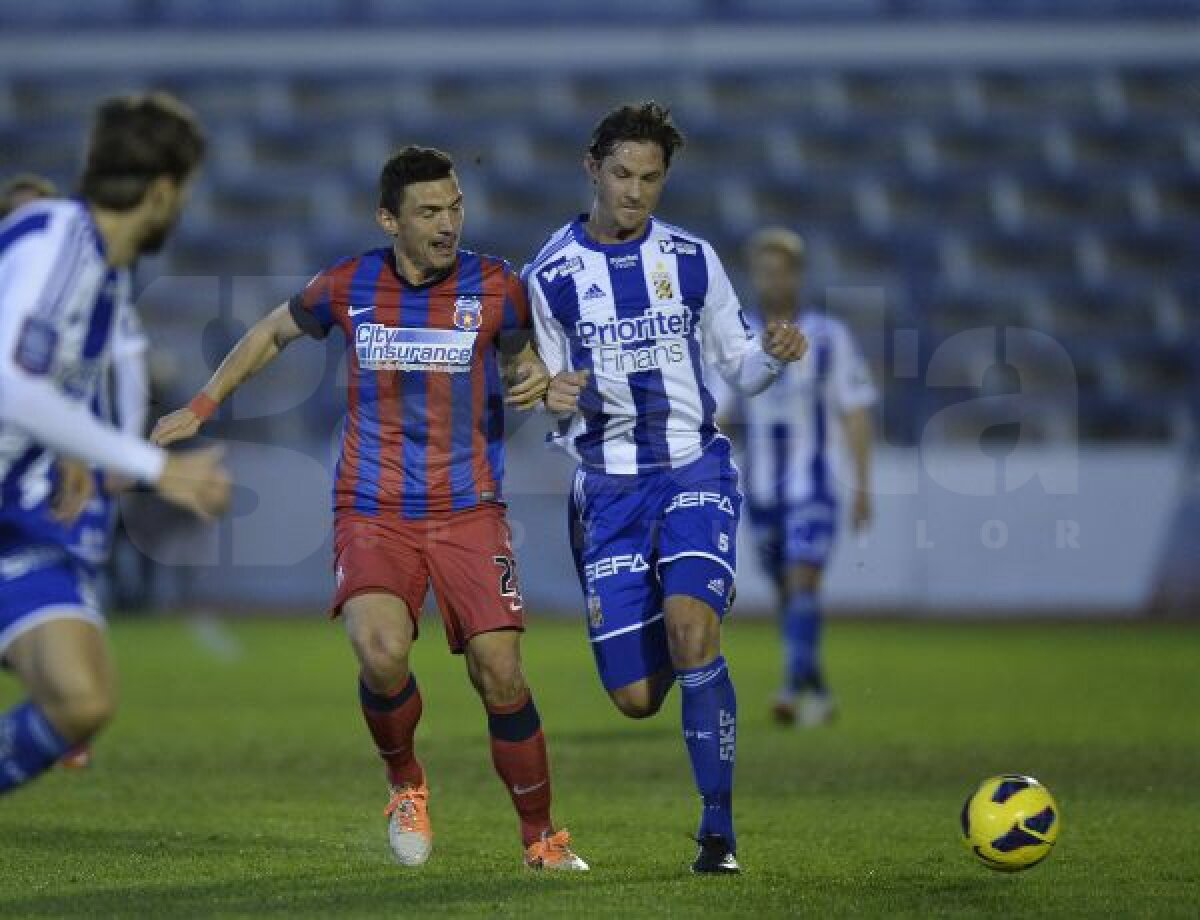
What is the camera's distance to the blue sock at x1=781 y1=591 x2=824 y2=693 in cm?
1145

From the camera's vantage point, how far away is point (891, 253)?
24.7m

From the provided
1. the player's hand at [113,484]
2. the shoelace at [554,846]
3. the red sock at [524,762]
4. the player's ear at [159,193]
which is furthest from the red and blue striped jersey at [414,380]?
the player's ear at [159,193]

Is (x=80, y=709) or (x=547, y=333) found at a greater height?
(x=547, y=333)

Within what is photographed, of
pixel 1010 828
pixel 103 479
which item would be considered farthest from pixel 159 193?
pixel 1010 828

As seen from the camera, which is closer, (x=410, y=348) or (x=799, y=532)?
(x=410, y=348)

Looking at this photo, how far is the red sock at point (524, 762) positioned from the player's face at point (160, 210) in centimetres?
193

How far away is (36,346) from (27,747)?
0.97 metres

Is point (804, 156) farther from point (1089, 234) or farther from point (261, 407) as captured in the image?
point (261, 407)

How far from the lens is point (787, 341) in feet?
21.4

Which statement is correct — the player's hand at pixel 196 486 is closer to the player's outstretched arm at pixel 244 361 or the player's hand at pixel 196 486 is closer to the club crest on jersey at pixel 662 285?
the player's outstretched arm at pixel 244 361

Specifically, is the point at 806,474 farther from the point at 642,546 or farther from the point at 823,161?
the point at 823,161

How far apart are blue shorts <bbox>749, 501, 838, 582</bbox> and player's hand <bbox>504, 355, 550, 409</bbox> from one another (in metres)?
5.47

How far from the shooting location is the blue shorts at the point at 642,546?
21.7 ft

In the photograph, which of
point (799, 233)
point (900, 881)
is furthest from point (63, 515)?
point (799, 233)
